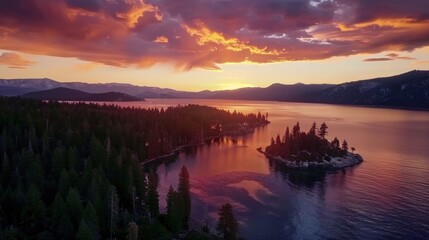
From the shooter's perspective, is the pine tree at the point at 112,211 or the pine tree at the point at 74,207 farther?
the pine tree at the point at 112,211

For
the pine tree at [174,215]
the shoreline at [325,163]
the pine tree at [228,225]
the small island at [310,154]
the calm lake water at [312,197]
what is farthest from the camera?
the small island at [310,154]

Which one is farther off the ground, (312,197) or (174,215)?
(174,215)

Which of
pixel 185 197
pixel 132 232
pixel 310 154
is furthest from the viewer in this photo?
pixel 310 154

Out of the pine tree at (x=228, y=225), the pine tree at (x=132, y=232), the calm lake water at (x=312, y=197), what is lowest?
the calm lake water at (x=312, y=197)

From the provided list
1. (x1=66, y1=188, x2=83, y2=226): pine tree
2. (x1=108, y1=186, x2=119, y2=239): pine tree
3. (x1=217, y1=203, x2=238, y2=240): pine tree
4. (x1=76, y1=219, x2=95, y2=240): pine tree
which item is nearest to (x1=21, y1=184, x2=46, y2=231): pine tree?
(x1=66, y1=188, x2=83, y2=226): pine tree

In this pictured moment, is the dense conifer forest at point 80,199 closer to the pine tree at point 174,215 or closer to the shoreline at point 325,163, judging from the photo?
the pine tree at point 174,215

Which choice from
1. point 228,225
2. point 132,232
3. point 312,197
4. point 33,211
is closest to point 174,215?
point 228,225

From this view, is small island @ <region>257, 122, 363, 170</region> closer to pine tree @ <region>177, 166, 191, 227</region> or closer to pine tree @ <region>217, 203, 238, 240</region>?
pine tree @ <region>177, 166, 191, 227</region>

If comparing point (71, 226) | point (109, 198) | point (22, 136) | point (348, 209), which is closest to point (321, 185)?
point (348, 209)

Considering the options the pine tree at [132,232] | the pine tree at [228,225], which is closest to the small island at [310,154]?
the pine tree at [228,225]

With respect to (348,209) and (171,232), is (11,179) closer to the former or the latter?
(171,232)

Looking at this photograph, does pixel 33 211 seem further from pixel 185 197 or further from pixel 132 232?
pixel 185 197

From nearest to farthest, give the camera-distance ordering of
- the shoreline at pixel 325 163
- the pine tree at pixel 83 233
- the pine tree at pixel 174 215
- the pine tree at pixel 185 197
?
the pine tree at pixel 83 233
the pine tree at pixel 174 215
the pine tree at pixel 185 197
the shoreline at pixel 325 163
